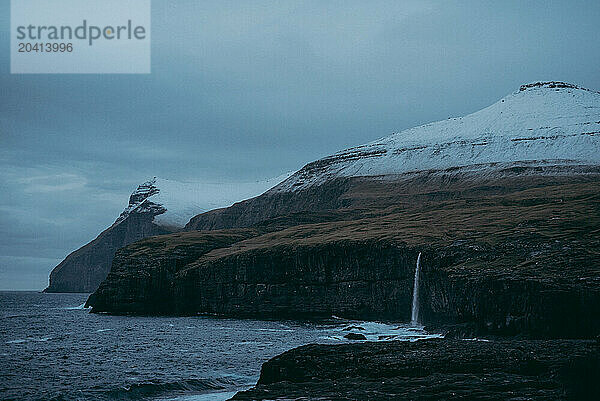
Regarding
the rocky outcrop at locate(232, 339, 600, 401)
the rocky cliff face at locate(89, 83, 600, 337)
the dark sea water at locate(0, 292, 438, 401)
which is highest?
the rocky cliff face at locate(89, 83, 600, 337)

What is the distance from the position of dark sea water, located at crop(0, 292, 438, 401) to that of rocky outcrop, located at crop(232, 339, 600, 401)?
8.88 metres

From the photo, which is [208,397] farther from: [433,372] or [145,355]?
[145,355]

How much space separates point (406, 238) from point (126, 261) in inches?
2444

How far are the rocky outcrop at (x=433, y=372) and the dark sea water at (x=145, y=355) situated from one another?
888 cm

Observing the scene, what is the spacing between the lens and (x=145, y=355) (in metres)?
59.8

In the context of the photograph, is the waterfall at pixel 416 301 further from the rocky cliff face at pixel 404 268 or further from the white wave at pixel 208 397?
the white wave at pixel 208 397

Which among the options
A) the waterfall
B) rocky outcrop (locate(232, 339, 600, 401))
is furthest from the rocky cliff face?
rocky outcrop (locate(232, 339, 600, 401))

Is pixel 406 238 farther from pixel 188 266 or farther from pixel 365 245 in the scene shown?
pixel 188 266

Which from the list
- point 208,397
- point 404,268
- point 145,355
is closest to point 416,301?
point 404,268

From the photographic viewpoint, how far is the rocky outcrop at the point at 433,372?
86.0 feet

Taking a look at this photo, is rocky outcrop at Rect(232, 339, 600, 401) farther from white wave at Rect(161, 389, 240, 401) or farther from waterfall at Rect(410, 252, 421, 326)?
waterfall at Rect(410, 252, 421, 326)

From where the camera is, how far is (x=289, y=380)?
33156 millimetres

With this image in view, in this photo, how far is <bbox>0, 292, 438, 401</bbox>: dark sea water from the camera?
140ft

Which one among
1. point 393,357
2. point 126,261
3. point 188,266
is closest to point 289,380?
point 393,357
